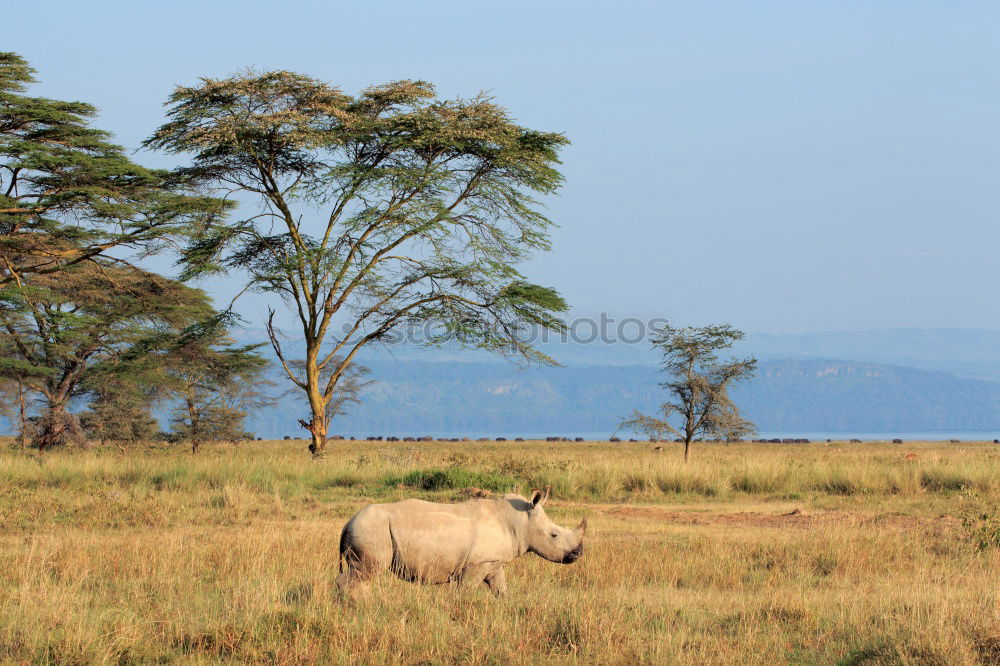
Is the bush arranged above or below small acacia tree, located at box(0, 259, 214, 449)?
below

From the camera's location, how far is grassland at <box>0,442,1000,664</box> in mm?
6664

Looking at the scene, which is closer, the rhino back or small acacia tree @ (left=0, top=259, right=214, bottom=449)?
the rhino back

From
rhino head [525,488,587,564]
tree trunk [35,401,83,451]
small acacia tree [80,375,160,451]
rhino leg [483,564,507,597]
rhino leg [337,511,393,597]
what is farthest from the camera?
small acacia tree [80,375,160,451]

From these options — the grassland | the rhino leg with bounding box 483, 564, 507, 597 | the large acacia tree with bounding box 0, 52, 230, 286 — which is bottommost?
the grassland

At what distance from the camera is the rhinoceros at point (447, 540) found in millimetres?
7535

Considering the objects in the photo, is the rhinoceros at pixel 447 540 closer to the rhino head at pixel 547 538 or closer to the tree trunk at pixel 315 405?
the rhino head at pixel 547 538

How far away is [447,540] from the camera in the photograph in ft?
25.6

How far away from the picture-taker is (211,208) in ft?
87.9

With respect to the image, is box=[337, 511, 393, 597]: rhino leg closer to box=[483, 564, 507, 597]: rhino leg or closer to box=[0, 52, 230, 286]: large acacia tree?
box=[483, 564, 507, 597]: rhino leg

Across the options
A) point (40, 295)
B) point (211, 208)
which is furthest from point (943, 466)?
point (40, 295)

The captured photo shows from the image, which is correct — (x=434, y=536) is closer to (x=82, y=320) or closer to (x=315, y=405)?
(x=315, y=405)

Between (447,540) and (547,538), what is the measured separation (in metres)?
1.00

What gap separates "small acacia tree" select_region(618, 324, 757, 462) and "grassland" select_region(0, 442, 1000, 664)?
14.9 m

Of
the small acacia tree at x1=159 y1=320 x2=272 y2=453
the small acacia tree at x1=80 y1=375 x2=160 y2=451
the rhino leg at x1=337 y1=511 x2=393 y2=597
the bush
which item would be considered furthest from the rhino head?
the small acacia tree at x1=80 y1=375 x2=160 y2=451
